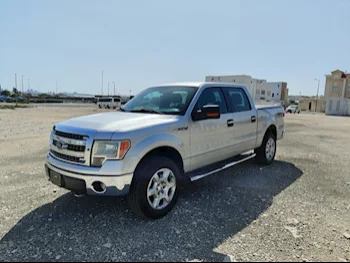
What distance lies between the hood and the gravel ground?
1.23m

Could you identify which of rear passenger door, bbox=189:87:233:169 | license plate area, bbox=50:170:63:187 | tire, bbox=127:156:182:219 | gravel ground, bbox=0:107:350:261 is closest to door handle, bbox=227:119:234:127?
rear passenger door, bbox=189:87:233:169

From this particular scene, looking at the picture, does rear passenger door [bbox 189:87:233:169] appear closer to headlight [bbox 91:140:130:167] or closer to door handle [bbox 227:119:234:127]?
door handle [bbox 227:119:234:127]

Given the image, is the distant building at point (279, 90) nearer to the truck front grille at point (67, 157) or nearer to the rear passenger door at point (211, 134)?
the rear passenger door at point (211, 134)

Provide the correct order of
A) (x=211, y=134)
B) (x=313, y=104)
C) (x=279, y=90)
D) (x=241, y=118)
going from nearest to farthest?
(x=211, y=134) → (x=241, y=118) → (x=313, y=104) → (x=279, y=90)

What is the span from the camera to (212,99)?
4.54 meters

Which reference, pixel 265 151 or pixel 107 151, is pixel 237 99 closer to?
pixel 265 151

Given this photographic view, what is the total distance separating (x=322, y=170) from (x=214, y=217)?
3.77 metres

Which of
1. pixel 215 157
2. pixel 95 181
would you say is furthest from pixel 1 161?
pixel 215 157

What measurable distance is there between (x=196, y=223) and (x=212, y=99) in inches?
83.9

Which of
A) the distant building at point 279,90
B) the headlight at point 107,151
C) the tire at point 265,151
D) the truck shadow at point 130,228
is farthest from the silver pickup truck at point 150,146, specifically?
the distant building at point 279,90

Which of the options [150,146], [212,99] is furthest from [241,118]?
[150,146]

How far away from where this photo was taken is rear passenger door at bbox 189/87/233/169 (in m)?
4.03

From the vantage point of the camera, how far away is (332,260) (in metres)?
2.66

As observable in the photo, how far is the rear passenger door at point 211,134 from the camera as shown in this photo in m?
4.03
